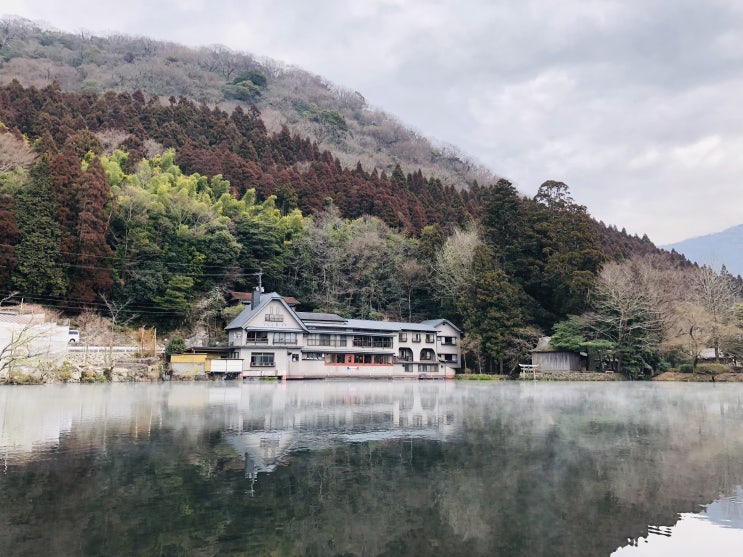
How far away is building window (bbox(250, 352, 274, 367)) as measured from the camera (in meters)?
31.6

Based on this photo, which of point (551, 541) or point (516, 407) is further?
point (516, 407)

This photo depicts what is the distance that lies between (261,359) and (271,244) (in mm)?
10193

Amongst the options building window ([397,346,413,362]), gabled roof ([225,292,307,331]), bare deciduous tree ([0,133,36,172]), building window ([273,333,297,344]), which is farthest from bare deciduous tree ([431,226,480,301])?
bare deciduous tree ([0,133,36,172])

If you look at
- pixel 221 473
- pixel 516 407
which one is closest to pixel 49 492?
pixel 221 473

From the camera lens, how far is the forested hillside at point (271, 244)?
3073 centimetres

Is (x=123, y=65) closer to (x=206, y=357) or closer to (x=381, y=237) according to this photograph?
(x=381, y=237)

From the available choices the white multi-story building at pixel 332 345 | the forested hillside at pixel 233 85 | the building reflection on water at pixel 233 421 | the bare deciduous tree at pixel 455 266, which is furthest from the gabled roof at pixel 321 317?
the forested hillside at pixel 233 85

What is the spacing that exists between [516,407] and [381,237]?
29.6 metres

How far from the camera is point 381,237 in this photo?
141ft

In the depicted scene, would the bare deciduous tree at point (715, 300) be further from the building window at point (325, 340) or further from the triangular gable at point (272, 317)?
the triangular gable at point (272, 317)

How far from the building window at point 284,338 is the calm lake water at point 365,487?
2134 cm

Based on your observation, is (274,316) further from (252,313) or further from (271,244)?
(271,244)

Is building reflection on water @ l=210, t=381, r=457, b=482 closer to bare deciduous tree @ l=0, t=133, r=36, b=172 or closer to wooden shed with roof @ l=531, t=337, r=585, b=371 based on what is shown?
wooden shed with roof @ l=531, t=337, r=585, b=371

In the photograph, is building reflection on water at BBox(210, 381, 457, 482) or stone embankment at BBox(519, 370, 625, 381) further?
stone embankment at BBox(519, 370, 625, 381)
